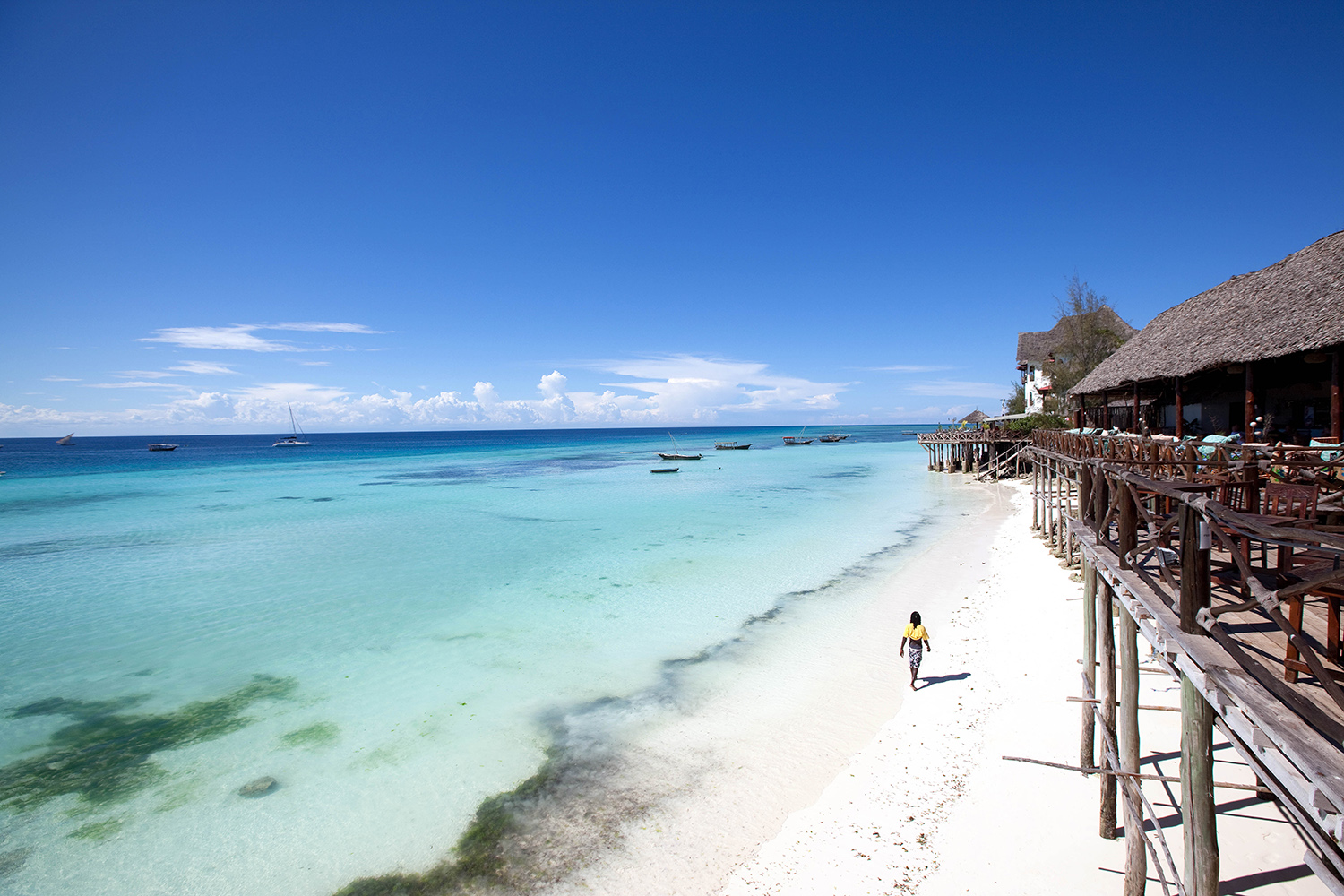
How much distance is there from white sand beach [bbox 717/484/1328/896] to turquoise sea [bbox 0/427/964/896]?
2.89m

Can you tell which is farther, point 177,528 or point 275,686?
point 177,528

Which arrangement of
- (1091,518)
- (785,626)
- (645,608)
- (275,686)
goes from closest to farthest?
(1091,518)
(275,686)
(785,626)
(645,608)

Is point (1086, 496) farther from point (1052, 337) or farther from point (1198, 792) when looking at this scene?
point (1052, 337)

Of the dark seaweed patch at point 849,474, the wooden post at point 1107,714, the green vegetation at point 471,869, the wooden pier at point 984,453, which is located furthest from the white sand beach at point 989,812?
the dark seaweed patch at point 849,474

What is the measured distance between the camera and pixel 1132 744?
4770 millimetres

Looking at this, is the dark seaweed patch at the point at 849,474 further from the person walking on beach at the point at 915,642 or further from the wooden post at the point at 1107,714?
the wooden post at the point at 1107,714

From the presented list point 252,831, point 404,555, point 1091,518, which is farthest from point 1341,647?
point 404,555

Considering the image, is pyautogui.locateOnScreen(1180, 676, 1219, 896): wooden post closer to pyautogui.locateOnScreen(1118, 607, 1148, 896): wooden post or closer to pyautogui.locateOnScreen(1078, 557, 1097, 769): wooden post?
pyautogui.locateOnScreen(1118, 607, 1148, 896): wooden post

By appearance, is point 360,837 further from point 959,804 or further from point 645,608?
point 645,608

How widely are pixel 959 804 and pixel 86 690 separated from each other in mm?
13302

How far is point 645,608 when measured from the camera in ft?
43.2

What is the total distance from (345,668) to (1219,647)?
11.7m

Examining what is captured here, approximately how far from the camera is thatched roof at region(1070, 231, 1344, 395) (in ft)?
35.6

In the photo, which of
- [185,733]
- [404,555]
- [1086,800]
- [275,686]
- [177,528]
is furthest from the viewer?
[177,528]
